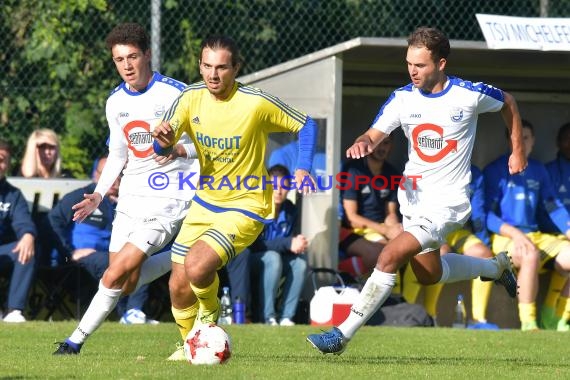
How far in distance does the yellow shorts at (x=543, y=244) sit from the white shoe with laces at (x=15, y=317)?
181 inches

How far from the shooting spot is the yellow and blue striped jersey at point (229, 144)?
756cm

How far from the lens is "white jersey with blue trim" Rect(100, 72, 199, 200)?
28.0 feet

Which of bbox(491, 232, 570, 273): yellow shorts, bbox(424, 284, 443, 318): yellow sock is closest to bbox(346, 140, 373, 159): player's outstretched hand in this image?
bbox(491, 232, 570, 273): yellow shorts

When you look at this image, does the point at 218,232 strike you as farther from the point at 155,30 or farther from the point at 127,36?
the point at 155,30

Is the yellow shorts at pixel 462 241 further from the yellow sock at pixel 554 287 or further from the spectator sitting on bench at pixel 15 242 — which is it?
the spectator sitting on bench at pixel 15 242

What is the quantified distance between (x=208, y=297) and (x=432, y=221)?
1.54 meters

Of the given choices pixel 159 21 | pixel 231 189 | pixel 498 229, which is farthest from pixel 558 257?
pixel 231 189

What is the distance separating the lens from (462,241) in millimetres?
12336

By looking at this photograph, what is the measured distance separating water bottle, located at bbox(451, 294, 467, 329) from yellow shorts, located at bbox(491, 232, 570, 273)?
0.67 m

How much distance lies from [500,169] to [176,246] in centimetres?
606

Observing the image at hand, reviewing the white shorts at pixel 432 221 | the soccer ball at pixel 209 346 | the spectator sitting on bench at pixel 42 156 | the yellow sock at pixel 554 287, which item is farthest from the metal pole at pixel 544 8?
the soccer ball at pixel 209 346

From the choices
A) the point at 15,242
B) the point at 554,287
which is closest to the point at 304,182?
the point at 15,242

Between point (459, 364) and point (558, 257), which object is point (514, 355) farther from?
point (558, 257)

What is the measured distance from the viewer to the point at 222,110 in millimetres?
7613
